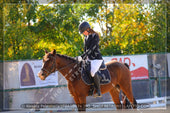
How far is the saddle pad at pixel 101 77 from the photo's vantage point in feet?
24.1

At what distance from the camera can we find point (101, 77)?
25.3 ft

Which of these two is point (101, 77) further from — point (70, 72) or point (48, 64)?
point (48, 64)

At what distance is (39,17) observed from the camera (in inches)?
543

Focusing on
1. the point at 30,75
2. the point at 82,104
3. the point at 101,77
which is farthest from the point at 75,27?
the point at 82,104

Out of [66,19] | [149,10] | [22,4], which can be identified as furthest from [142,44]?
[22,4]

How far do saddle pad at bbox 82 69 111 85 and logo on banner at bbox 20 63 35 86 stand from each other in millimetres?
4667

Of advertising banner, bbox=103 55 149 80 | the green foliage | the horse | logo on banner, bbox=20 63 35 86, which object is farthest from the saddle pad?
the green foliage

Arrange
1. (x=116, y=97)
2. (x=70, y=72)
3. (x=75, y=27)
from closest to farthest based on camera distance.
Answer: (x=70, y=72) < (x=116, y=97) < (x=75, y=27)

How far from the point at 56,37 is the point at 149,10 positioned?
5.96 metres

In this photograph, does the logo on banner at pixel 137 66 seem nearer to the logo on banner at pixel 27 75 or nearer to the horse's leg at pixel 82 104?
the logo on banner at pixel 27 75

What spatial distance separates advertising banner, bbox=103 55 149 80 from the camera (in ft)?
43.2

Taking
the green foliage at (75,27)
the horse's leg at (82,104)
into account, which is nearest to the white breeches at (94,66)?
the horse's leg at (82,104)

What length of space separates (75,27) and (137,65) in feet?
12.3

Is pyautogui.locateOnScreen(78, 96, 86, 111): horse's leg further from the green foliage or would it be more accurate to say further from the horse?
the green foliage
